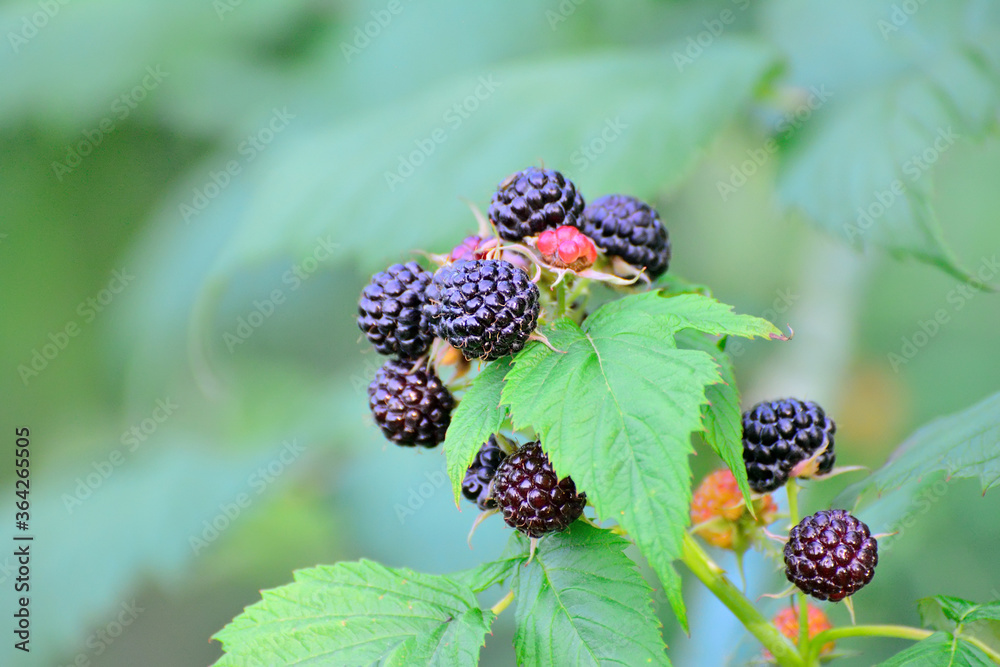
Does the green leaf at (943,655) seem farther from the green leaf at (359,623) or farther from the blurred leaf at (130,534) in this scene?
the blurred leaf at (130,534)

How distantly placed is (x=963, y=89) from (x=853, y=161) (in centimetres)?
29

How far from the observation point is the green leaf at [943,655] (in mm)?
904

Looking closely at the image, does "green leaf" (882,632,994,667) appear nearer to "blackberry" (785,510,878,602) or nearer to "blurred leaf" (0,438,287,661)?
"blackberry" (785,510,878,602)

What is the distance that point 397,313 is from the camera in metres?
1.01

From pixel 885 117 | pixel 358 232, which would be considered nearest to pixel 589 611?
pixel 885 117

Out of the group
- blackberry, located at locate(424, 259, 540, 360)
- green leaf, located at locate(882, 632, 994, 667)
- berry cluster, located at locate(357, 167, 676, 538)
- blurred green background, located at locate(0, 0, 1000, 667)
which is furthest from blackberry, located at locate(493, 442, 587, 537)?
blurred green background, located at locate(0, 0, 1000, 667)

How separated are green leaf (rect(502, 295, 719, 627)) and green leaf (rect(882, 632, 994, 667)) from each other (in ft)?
1.01

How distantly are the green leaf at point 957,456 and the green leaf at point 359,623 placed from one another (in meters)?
0.56

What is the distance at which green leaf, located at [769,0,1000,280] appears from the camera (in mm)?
1704

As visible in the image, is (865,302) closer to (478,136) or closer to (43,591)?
(478,136)

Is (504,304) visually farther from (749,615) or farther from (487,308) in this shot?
(749,615)

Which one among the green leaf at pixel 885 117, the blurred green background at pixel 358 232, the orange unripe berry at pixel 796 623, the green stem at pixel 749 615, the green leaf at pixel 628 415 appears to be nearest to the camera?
the green leaf at pixel 628 415

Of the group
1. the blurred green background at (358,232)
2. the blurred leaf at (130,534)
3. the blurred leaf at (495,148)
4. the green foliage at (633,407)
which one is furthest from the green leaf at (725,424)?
the blurred leaf at (130,534)

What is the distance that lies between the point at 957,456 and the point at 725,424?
13.9 inches
